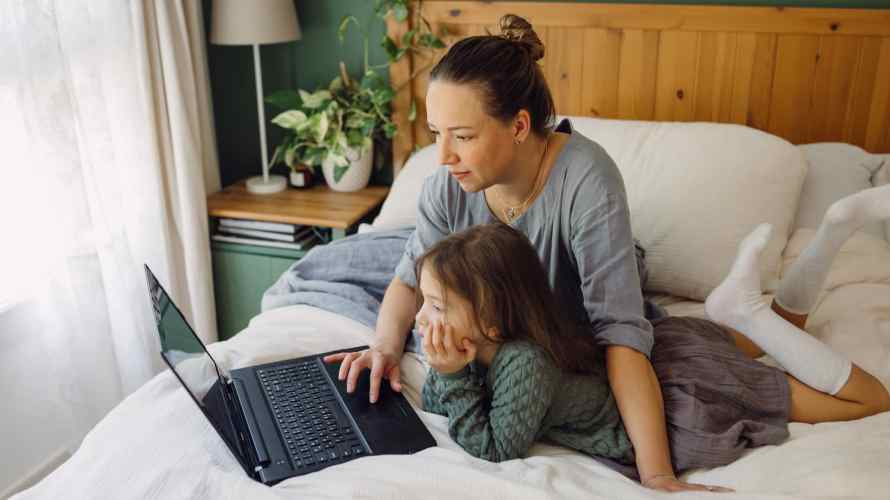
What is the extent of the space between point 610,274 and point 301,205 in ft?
4.17

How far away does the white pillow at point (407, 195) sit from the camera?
2084 millimetres

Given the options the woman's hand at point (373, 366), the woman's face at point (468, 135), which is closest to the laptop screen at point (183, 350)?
the woman's hand at point (373, 366)

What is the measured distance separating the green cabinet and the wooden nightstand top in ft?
0.32

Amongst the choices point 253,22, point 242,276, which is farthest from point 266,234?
point 253,22

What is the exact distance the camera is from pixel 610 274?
1316mm

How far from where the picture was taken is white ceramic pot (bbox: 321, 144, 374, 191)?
96.6 inches

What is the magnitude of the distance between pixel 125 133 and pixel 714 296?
4.84 ft

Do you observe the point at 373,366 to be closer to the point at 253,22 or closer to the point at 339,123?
the point at 339,123

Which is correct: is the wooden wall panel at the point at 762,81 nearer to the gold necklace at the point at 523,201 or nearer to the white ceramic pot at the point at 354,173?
the gold necklace at the point at 523,201

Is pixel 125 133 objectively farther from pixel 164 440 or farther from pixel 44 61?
pixel 164 440

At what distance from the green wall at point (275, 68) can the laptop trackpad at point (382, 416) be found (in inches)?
52.2

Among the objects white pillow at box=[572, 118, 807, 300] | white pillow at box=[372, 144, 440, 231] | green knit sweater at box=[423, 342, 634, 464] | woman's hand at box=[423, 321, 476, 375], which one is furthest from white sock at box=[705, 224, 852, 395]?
white pillow at box=[372, 144, 440, 231]

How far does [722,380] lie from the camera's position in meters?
1.32

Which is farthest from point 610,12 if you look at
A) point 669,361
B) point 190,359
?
point 190,359
